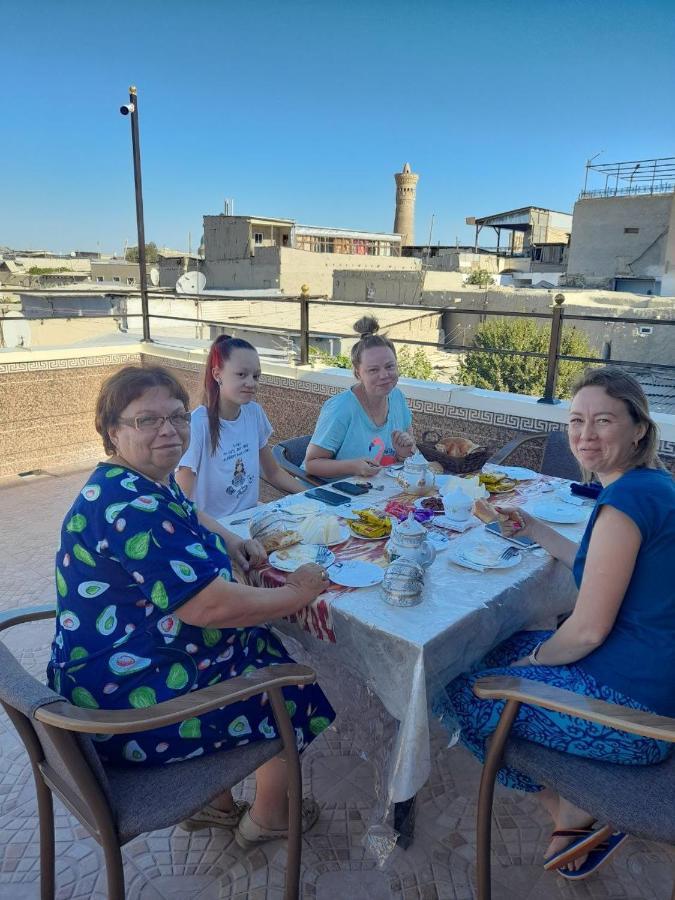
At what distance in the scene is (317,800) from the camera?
5.68ft

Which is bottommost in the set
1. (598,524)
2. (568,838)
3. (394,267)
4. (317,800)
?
(317,800)

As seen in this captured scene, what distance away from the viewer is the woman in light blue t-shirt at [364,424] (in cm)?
249

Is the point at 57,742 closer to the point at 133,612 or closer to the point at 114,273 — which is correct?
the point at 133,612

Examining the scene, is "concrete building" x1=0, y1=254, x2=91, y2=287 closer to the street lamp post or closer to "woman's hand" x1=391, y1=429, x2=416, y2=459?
the street lamp post

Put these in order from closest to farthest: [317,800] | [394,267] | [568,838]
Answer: [568,838] → [317,800] → [394,267]

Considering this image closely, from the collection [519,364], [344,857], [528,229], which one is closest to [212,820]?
Answer: [344,857]

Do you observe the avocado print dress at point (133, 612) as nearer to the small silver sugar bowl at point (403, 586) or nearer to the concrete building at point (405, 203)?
the small silver sugar bowl at point (403, 586)

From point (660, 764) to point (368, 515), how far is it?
37.2 inches

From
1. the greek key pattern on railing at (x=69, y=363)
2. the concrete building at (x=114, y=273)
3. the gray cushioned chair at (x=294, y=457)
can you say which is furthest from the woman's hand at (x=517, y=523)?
the concrete building at (x=114, y=273)

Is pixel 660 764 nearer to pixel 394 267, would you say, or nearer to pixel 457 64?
pixel 457 64

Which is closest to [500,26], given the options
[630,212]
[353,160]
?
[630,212]

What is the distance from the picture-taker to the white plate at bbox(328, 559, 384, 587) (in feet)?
4.74

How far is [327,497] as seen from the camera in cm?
207

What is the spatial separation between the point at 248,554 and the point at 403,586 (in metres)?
0.48
